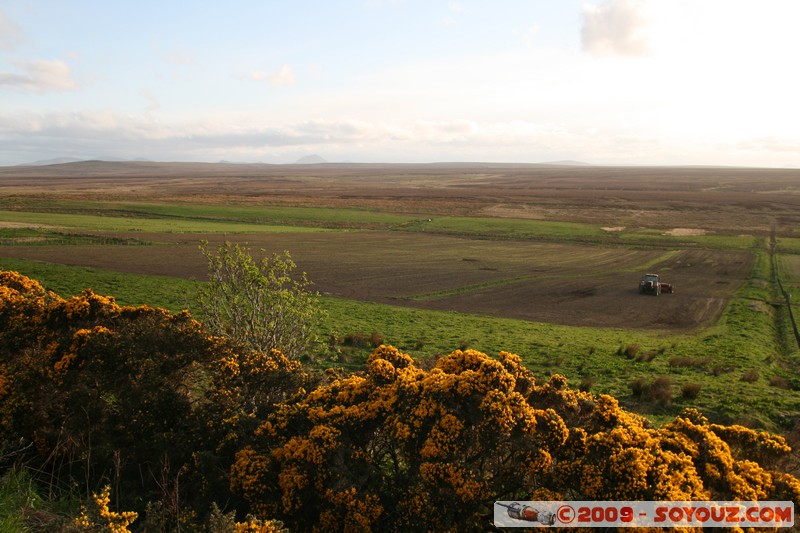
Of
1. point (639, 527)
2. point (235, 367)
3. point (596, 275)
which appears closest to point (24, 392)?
point (235, 367)

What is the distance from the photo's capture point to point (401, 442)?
947 centimetres

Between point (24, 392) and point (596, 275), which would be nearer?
point (24, 392)

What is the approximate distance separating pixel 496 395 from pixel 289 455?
397cm

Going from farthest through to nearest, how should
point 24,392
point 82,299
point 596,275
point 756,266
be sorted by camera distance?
1. point 756,266
2. point 596,275
3. point 82,299
4. point 24,392

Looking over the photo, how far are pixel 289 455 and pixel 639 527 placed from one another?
19.4 ft

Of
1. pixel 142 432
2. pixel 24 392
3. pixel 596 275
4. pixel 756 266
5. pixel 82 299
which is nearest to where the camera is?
pixel 142 432

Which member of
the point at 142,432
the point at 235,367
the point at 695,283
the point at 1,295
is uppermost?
the point at 1,295

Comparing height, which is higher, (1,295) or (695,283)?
(1,295)

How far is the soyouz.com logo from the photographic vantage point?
794cm

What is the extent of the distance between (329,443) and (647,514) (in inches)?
211

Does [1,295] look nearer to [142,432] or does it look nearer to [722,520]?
[142,432]

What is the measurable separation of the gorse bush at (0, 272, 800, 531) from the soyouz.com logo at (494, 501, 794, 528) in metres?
0.18

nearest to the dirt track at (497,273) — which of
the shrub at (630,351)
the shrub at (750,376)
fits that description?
the shrub at (630,351)

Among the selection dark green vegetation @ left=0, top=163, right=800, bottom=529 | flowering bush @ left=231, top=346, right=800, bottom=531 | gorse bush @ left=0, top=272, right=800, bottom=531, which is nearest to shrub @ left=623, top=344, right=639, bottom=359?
dark green vegetation @ left=0, top=163, right=800, bottom=529
